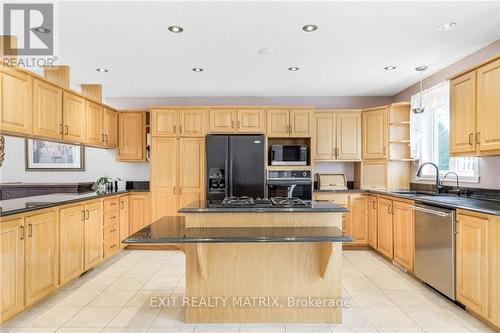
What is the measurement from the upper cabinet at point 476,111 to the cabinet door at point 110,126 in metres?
4.55

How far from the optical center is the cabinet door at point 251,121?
15.6ft

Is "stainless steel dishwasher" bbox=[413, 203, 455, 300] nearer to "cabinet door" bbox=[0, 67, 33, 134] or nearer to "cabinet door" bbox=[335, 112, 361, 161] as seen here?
"cabinet door" bbox=[335, 112, 361, 161]

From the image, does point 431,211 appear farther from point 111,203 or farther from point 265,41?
point 111,203

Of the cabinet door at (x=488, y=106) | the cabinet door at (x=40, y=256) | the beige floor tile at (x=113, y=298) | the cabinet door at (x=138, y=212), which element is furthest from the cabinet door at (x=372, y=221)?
the cabinet door at (x=40, y=256)

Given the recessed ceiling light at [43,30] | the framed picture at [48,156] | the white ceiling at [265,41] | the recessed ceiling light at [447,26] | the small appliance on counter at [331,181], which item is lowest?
the small appliance on counter at [331,181]

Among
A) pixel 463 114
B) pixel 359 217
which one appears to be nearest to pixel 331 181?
pixel 359 217

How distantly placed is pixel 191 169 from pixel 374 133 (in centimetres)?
298

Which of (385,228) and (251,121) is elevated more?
(251,121)

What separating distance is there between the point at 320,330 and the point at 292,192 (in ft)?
8.27

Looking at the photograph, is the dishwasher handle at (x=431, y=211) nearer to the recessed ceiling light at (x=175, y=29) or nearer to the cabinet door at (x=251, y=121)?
the cabinet door at (x=251, y=121)

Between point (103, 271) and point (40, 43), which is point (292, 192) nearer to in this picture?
point (103, 271)

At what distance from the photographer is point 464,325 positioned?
2418 millimetres

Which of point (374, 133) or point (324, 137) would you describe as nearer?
point (374, 133)

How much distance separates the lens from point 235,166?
4.61 meters
